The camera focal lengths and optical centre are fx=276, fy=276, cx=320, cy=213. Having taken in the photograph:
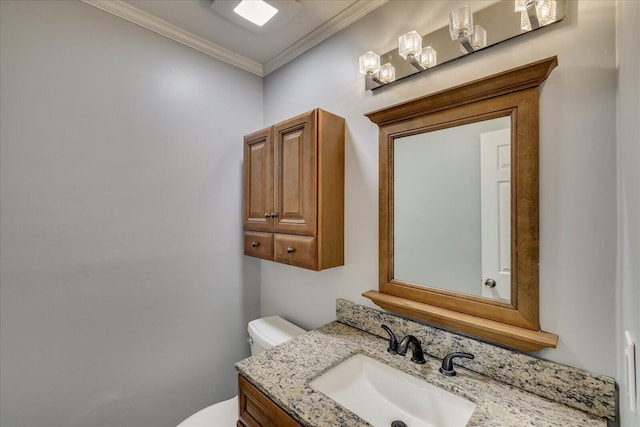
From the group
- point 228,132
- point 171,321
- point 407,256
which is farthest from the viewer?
point 228,132

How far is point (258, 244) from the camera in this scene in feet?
5.46

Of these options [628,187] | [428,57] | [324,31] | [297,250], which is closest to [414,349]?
[297,250]

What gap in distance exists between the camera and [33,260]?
47.2 inches

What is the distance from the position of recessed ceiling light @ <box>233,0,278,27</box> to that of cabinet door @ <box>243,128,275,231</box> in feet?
1.85

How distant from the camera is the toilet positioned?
1.31 metres

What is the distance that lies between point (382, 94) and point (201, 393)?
6.47 feet

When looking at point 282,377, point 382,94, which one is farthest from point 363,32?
point 282,377

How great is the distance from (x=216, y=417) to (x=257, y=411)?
0.55 m

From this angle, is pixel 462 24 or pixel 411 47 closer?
pixel 462 24

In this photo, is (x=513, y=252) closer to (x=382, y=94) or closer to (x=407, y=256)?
(x=407, y=256)

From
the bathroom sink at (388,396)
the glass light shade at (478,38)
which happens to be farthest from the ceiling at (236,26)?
the bathroom sink at (388,396)

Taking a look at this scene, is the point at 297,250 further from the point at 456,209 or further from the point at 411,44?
the point at 411,44

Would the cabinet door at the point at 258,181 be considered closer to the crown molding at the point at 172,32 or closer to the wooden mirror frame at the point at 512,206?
the crown molding at the point at 172,32

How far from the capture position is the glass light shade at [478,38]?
0.98m
